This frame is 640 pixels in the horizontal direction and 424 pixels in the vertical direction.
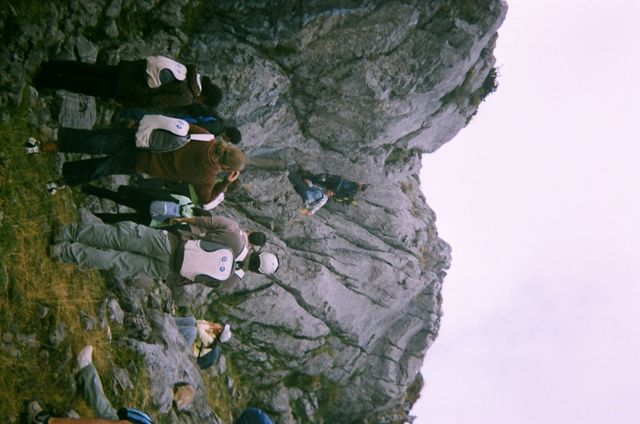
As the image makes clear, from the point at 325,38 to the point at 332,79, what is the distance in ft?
4.21

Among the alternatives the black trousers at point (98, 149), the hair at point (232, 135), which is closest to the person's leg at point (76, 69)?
the black trousers at point (98, 149)

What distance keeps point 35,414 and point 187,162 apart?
4.92 meters

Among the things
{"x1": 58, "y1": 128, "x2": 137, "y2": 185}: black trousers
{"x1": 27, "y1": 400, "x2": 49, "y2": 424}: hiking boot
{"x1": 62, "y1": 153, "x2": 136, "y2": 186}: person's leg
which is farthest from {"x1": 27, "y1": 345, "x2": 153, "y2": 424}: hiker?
{"x1": 58, "y1": 128, "x2": 137, "y2": 185}: black trousers

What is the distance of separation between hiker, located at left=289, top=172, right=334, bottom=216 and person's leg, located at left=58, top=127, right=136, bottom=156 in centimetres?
947

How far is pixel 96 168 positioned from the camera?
938 centimetres

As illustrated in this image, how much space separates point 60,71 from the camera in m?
9.64

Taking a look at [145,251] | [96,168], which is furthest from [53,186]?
[145,251]

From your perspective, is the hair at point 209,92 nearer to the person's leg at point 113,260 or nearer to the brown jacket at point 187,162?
the brown jacket at point 187,162

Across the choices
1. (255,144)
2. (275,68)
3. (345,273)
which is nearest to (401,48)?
(275,68)

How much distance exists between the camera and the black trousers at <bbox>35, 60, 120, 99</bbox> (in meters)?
9.41

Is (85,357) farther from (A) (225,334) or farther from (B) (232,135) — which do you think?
(A) (225,334)

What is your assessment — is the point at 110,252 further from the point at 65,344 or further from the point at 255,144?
the point at 255,144

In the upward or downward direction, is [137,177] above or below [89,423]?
above

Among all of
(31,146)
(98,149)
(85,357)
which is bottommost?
(85,357)
